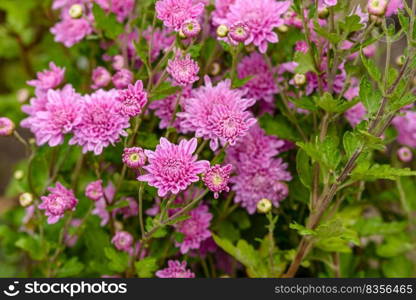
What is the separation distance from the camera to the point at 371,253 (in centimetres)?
138

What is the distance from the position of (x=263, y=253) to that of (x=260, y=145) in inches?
8.9

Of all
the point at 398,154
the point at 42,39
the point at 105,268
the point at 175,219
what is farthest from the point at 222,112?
the point at 42,39

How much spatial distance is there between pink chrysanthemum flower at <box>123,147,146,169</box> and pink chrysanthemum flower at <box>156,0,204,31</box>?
220 millimetres

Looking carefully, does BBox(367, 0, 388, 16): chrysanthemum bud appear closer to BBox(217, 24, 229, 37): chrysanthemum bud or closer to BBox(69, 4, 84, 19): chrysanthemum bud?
BBox(217, 24, 229, 37): chrysanthemum bud

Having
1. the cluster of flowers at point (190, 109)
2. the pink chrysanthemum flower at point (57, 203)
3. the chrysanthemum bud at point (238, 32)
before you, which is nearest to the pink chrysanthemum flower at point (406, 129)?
the cluster of flowers at point (190, 109)

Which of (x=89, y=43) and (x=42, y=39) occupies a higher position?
(x=89, y=43)

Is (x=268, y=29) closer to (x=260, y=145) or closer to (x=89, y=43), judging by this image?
(x=260, y=145)

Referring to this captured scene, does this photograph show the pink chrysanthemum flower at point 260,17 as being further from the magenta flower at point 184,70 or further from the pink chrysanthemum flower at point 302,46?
the magenta flower at point 184,70

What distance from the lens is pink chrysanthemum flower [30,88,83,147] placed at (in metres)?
1.05

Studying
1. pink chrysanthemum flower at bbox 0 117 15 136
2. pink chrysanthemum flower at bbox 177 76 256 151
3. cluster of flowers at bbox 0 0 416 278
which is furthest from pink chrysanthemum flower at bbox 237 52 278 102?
pink chrysanthemum flower at bbox 0 117 15 136

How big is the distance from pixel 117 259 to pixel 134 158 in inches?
12.0

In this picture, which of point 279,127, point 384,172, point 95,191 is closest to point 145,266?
point 95,191

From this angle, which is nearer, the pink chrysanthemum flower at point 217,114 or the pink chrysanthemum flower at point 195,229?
the pink chrysanthemum flower at point 217,114

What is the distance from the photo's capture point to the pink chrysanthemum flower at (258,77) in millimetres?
1167
